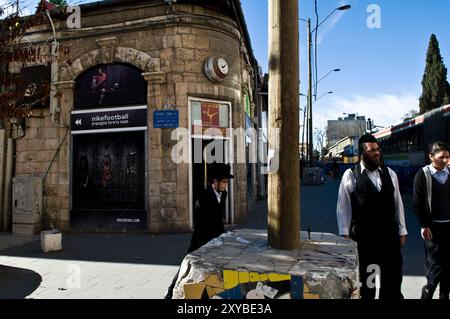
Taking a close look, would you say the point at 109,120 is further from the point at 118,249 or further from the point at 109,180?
the point at 118,249

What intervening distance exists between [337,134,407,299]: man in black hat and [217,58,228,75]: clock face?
21.2 feet

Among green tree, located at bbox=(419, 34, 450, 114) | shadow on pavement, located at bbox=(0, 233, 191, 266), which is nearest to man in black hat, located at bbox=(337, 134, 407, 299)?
shadow on pavement, located at bbox=(0, 233, 191, 266)

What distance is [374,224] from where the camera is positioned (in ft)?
10.9

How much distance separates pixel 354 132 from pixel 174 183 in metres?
94.1

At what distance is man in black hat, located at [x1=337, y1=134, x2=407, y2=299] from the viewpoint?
3.33 metres

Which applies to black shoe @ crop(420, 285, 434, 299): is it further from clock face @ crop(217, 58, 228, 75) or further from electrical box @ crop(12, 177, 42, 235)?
electrical box @ crop(12, 177, 42, 235)

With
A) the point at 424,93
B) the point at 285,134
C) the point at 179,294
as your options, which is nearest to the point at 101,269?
the point at 179,294

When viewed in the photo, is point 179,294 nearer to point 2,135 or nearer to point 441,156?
point 441,156

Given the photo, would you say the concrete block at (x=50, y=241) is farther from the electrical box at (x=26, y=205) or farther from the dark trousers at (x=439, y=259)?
the dark trousers at (x=439, y=259)

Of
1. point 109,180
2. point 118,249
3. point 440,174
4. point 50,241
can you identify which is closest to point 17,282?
point 50,241

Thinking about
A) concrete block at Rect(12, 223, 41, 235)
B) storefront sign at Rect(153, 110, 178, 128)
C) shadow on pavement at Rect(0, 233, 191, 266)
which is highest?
storefront sign at Rect(153, 110, 178, 128)

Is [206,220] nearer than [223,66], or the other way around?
[206,220]

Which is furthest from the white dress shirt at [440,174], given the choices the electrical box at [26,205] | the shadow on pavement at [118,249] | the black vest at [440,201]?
the electrical box at [26,205]

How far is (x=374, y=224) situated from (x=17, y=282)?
5.01 metres
